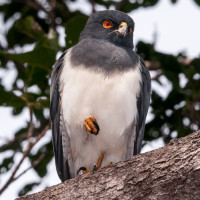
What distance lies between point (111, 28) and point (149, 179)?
102 inches

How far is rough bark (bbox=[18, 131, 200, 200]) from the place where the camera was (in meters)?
3.02

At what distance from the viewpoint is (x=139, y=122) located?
501cm

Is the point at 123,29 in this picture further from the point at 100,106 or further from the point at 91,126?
the point at 91,126

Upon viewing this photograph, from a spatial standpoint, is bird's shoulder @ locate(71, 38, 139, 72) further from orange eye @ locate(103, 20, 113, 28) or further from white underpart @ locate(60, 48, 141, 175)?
orange eye @ locate(103, 20, 113, 28)

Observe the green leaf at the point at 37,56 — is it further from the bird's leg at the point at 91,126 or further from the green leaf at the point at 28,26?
the bird's leg at the point at 91,126

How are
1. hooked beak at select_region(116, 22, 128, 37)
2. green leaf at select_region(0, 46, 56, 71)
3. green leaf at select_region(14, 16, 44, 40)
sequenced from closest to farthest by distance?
green leaf at select_region(0, 46, 56, 71), hooked beak at select_region(116, 22, 128, 37), green leaf at select_region(14, 16, 44, 40)

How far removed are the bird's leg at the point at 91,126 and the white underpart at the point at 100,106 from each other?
73mm

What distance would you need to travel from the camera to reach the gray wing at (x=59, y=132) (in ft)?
16.3

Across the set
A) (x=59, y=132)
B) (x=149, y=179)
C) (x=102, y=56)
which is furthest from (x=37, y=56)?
(x=149, y=179)

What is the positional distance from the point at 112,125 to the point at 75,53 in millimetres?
849

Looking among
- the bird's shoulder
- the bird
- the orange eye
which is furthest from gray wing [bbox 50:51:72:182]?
the orange eye

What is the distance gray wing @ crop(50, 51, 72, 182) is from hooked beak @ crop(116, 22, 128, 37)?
2.43 feet

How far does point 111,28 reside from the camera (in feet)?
17.5

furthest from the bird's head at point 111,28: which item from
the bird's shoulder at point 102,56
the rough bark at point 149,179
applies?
the rough bark at point 149,179
